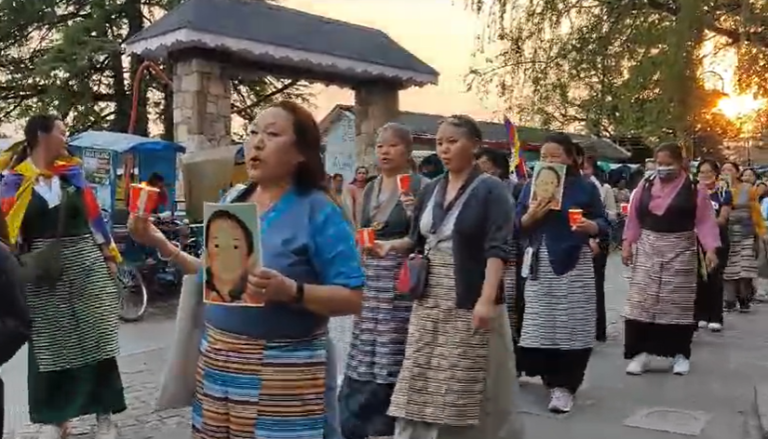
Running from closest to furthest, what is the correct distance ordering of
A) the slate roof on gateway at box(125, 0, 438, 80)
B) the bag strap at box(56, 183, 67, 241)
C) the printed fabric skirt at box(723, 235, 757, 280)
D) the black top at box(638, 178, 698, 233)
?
the bag strap at box(56, 183, 67, 241), the black top at box(638, 178, 698, 233), the printed fabric skirt at box(723, 235, 757, 280), the slate roof on gateway at box(125, 0, 438, 80)

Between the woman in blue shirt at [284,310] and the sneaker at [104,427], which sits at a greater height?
the woman in blue shirt at [284,310]

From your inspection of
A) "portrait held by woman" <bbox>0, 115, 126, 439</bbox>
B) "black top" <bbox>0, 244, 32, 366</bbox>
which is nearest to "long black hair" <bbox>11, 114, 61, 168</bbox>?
"portrait held by woman" <bbox>0, 115, 126, 439</bbox>

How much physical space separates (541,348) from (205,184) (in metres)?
5.99

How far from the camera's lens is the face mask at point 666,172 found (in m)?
6.67

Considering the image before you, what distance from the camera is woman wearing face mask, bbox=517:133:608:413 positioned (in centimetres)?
570

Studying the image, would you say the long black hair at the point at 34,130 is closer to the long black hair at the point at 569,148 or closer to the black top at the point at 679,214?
the long black hair at the point at 569,148

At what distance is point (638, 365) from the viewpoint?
22.8 ft

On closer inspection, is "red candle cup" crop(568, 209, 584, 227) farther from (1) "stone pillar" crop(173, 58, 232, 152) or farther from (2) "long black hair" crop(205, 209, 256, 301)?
(1) "stone pillar" crop(173, 58, 232, 152)

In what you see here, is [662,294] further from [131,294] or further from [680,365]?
[131,294]

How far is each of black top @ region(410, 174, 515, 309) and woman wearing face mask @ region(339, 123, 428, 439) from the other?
47 cm

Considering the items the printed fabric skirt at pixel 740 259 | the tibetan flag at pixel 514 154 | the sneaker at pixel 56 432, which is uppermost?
the tibetan flag at pixel 514 154

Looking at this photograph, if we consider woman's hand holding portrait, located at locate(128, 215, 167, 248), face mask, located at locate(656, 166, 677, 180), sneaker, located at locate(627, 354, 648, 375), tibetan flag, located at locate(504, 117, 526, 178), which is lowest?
sneaker, located at locate(627, 354, 648, 375)

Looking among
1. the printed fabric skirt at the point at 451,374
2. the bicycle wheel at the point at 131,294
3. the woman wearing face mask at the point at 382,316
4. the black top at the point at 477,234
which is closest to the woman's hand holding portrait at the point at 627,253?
the woman wearing face mask at the point at 382,316

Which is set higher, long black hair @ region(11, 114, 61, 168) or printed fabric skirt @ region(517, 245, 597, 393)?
long black hair @ region(11, 114, 61, 168)
